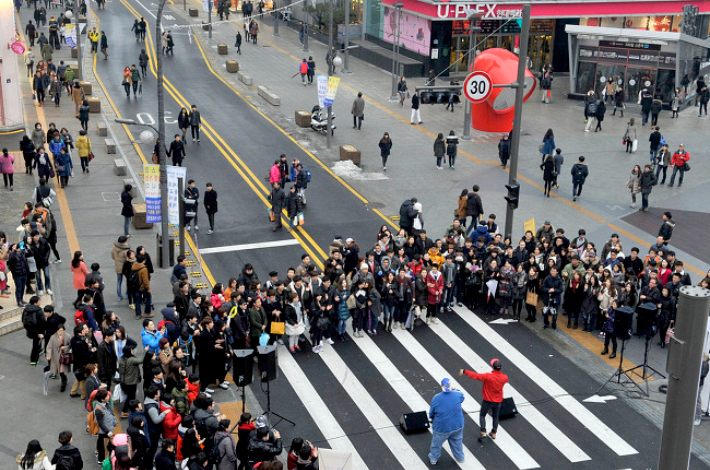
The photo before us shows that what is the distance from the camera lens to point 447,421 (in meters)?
15.3

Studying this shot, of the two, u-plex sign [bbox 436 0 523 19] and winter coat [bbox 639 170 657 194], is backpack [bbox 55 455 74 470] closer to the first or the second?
winter coat [bbox 639 170 657 194]

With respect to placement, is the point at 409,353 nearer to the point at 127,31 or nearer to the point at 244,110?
the point at 244,110

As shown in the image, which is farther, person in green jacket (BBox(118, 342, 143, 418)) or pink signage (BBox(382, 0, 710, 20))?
pink signage (BBox(382, 0, 710, 20))

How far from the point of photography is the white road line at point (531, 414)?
53.2 feet

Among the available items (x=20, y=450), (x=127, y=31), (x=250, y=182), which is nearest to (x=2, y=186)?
(x=250, y=182)

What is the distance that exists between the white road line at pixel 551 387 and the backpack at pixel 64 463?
9.27 meters

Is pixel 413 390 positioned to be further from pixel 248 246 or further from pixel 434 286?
pixel 248 246

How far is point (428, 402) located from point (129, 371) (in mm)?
5780

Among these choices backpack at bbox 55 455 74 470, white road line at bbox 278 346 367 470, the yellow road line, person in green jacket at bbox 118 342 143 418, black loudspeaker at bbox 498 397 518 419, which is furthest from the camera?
the yellow road line

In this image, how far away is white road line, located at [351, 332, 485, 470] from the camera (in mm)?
15984

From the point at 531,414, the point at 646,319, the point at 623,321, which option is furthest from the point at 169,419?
the point at 646,319

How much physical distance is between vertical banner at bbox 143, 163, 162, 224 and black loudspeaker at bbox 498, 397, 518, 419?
11.0m

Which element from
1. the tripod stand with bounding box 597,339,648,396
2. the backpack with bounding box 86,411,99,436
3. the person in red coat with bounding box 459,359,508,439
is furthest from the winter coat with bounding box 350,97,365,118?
the backpack with bounding box 86,411,99,436

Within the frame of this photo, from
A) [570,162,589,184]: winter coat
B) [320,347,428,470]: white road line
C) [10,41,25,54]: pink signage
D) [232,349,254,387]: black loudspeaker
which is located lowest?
[320,347,428,470]: white road line
